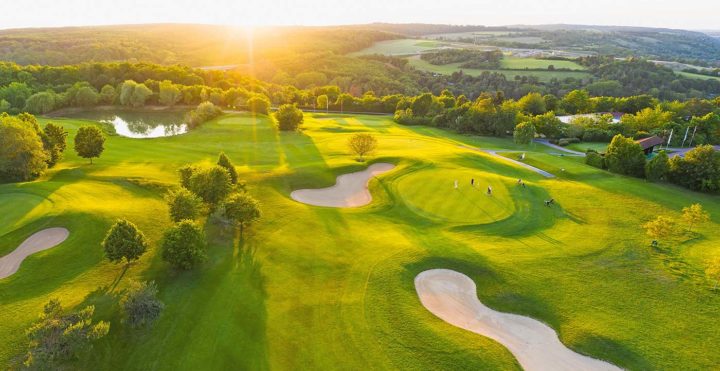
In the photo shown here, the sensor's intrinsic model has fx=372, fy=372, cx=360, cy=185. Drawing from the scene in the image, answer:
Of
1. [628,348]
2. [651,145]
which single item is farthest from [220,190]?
[651,145]

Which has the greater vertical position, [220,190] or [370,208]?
[220,190]

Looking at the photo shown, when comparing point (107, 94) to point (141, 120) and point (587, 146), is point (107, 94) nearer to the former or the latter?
point (141, 120)

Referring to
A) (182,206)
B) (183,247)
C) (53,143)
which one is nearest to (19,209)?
(182,206)

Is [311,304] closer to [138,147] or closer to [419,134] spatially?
[138,147]

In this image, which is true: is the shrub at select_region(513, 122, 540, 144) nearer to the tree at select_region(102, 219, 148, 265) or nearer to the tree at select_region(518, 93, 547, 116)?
the tree at select_region(518, 93, 547, 116)

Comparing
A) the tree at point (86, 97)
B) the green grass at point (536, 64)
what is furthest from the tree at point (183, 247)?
the green grass at point (536, 64)

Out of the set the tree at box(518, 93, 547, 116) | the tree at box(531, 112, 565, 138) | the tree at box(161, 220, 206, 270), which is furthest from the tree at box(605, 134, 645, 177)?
the tree at box(518, 93, 547, 116)
